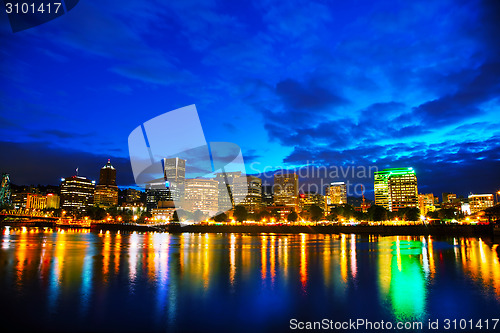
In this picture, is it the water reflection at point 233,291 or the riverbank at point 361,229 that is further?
the riverbank at point 361,229

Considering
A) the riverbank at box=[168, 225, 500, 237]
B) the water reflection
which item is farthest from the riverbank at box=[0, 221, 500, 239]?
the water reflection

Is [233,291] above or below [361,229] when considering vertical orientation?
above

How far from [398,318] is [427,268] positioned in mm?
16659

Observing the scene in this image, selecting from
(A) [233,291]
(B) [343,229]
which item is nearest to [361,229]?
(B) [343,229]

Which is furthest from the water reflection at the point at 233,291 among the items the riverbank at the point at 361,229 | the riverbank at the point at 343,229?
the riverbank at the point at 361,229

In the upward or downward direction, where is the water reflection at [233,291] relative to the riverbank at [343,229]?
upward

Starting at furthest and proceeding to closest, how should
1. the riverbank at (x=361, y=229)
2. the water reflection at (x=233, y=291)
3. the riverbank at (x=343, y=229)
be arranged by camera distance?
the riverbank at (x=361, y=229) → the riverbank at (x=343, y=229) → the water reflection at (x=233, y=291)

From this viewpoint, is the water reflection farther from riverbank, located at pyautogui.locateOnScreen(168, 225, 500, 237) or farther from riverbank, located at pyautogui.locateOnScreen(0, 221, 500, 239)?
riverbank, located at pyautogui.locateOnScreen(168, 225, 500, 237)

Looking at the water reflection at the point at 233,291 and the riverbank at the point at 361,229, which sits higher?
the water reflection at the point at 233,291

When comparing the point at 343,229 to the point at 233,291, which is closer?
the point at 233,291

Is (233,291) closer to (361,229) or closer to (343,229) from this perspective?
(361,229)

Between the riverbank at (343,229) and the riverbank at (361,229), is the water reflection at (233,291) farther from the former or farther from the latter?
the riverbank at (361,229)

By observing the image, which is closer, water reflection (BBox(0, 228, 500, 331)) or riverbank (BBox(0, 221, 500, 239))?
water reflection (BBox(0, 228, 500, 331))

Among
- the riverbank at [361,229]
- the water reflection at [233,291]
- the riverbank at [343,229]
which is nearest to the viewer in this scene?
the water reflection at [233,291]
